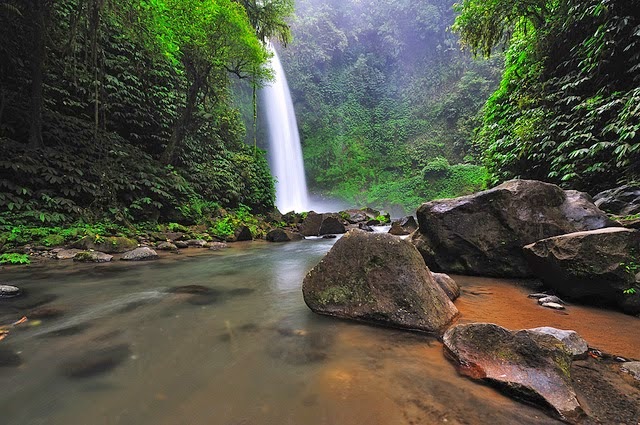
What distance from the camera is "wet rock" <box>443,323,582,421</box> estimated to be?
151 centimetres

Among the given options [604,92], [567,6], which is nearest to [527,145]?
[604,92]

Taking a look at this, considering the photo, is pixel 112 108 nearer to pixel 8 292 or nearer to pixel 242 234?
pixel 242 234

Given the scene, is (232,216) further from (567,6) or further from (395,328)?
(567,6)

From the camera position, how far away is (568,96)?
6.85 metres

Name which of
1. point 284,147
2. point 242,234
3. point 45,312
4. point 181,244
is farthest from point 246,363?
point 284,147

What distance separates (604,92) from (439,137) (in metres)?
26.3

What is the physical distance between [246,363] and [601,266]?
319cm

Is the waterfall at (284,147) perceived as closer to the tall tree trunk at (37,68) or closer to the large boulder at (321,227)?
Result: the large boulder at (321,227)

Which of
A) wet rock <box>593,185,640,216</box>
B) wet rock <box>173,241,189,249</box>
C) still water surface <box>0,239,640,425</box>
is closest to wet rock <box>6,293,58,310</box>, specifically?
still water surface <box>0,239,640,425</box>

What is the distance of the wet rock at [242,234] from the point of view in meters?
9.92

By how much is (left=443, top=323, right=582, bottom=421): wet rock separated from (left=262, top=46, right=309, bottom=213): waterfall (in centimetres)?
2292

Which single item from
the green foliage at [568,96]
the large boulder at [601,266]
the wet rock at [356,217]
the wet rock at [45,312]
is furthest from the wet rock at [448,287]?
the wet rock at [356,217]

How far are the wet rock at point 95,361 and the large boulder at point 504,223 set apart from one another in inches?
162

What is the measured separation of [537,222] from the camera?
4113 mm
